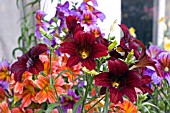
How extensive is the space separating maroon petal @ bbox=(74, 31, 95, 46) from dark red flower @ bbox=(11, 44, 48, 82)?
86 mm

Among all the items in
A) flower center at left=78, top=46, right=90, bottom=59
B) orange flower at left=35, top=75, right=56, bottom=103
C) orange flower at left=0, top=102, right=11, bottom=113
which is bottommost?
orange flower at left=0, top=102, right=11, bottom=113

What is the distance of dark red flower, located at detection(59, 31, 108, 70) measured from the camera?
0.64 metres

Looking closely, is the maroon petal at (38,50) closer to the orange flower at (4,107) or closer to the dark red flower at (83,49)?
the dark red flower at (83,49)

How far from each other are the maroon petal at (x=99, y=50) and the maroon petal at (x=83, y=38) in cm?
1

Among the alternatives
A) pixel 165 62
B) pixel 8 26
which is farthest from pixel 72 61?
pixel 8 26

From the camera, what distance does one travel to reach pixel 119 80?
64 centimetres

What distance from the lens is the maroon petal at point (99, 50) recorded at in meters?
0.64

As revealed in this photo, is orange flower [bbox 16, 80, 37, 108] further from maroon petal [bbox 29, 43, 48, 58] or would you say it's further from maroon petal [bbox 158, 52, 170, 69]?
maroon petal [bbox 158, 52, 170, 69]

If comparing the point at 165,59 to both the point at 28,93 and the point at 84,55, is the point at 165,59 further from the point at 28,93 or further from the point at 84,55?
the point at 28,93

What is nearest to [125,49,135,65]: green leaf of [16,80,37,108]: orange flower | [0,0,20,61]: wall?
[16,80,37,108]: orange flower

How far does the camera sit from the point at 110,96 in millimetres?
625

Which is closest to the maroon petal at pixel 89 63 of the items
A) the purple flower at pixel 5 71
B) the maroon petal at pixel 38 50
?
the maroon petal at pixel 38 50

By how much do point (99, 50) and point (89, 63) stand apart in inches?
1.2

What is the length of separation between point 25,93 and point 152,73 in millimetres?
307
